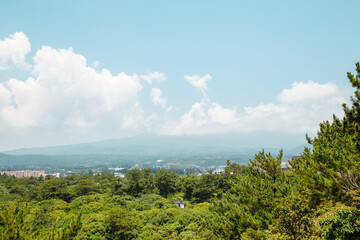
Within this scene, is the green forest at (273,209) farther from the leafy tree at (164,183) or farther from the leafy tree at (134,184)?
the leafy tree at (164,183)

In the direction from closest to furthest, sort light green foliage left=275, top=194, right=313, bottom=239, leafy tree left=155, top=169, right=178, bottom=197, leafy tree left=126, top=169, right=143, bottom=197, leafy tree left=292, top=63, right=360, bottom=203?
light green foliage left=275, top=194, right=313, bottom=239
leafy tree left=292, top=63, right=360, bottom=203
leafy tree left=126, top=169, right=143, bottom=197
leafy tree left=155, top=169, right=178, bottom=197

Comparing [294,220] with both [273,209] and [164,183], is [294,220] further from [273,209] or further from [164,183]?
[164,183]

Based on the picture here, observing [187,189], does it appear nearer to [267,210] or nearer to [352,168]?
[267,210]

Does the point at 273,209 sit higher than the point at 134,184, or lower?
higher

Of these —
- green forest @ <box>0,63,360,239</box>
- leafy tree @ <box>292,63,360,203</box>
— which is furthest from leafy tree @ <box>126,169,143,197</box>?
leafy tree @ <box>292,63,360,203</box>

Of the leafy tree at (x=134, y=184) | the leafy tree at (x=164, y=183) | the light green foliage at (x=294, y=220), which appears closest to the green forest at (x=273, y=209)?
the light green foliage at (x=294, y=220)

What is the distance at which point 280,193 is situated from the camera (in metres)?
12.6

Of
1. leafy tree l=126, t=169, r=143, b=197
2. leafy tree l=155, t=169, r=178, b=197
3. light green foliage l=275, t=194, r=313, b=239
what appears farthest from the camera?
leafy tree l=155, t=169, r=178, b=197

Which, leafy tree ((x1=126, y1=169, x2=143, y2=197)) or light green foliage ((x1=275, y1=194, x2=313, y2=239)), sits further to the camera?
leafy tree ((x1=126, y1=169, x2=143, y2=197))

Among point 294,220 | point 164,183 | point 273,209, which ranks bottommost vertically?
point 164,183

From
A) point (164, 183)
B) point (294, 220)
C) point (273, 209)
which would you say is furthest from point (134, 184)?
point (294, 220)

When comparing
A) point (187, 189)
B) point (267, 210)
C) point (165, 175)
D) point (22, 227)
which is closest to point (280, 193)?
point (267, 210)

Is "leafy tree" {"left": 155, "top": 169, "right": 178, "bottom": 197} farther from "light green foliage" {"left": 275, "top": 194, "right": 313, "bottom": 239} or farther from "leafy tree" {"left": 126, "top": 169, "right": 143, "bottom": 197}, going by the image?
"light green foliage" {"left": 275, "top": 194, "right": 313, "bottom": 239}

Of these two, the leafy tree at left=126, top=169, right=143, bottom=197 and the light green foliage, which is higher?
the light green foliage
